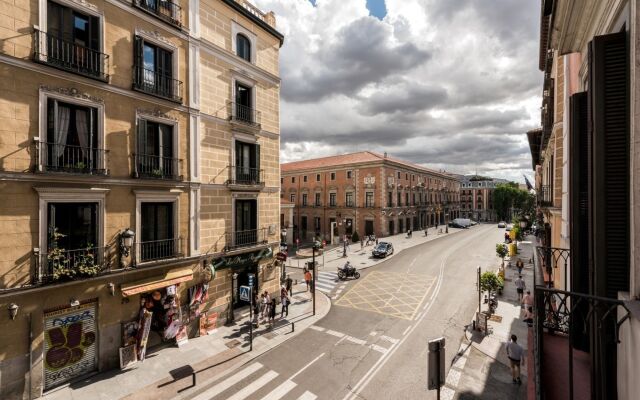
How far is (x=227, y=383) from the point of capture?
10.6 meters

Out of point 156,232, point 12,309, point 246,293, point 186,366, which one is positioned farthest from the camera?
point 246,293

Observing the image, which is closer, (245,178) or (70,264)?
(70,264)

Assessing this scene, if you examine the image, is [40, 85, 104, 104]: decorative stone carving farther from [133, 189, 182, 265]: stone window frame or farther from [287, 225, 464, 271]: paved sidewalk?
[287, 225, 464, 271]: paved sidewalk

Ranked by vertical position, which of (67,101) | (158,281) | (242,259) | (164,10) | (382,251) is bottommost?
(382,251)

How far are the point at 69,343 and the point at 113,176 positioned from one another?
6.27m

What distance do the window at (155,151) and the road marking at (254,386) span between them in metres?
9.13

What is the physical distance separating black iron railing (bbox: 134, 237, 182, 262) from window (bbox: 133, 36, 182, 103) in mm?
6415

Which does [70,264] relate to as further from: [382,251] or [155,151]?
[382,251]

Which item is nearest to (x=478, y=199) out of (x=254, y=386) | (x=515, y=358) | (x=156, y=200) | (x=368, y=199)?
(x=368, y=199)

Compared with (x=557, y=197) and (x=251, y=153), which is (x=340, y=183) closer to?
(x=251, y=153)

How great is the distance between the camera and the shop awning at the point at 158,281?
37.4ft

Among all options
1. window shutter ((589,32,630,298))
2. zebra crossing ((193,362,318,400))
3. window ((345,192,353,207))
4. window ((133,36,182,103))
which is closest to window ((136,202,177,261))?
window ((133,36,182,103))

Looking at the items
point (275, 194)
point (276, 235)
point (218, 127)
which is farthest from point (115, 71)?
point (276, 235)

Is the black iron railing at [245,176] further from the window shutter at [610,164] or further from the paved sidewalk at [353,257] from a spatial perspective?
the window shutter at [610,164]
